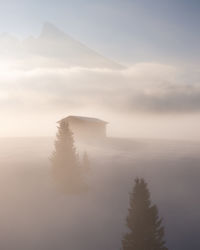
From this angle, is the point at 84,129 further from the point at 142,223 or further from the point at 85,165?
the point at 142,223

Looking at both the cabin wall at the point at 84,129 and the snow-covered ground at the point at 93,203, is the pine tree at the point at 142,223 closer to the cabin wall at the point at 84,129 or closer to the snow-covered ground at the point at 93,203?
the snow-covered ground at the point at 93,203

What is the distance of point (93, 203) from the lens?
107 feet

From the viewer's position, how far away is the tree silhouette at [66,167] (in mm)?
34719

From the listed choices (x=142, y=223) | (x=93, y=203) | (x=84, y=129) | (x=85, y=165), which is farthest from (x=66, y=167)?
(x=84, y=129)

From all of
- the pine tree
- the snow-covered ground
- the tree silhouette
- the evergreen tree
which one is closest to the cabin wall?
the snow-covered ground

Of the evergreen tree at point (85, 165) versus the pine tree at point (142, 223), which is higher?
the evergreen tree at point (85, 165)

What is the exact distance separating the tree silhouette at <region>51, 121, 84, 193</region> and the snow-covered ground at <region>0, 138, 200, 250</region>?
1429mm

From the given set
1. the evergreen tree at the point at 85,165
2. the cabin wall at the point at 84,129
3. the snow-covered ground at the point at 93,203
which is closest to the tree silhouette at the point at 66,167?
the snow-covered ground at the point at 93,203

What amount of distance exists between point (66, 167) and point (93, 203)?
6508 mm

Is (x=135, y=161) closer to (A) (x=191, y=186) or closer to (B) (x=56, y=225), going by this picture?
(A) (x=191, y=186)

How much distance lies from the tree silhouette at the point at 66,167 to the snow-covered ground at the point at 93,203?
1.43m

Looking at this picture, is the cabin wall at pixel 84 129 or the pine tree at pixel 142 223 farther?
the cabin wall at pixel 84 129

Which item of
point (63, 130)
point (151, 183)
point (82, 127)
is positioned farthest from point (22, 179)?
point (82, 127)

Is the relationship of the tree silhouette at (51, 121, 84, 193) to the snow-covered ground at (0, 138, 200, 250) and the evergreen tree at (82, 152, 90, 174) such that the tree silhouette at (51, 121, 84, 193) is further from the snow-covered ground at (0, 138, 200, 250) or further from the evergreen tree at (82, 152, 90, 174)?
the evergreen tree at (82, 152, 90, 174)
